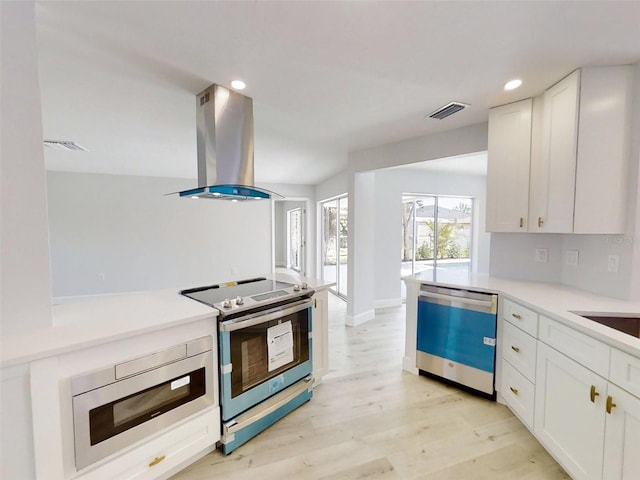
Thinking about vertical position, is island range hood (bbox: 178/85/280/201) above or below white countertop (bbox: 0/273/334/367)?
above

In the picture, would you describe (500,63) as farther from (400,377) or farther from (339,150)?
(400,377)

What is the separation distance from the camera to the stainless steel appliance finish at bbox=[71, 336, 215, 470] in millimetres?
1304

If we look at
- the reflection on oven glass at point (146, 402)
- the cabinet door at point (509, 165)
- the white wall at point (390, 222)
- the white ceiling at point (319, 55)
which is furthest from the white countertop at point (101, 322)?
the white wall at point (390, 222)

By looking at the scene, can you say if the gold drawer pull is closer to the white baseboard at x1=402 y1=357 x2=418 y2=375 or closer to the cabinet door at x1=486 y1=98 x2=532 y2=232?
the white baseboard at x1=402 y1=357 x2=418 y2=375

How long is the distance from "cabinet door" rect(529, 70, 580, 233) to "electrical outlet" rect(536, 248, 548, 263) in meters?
0.38

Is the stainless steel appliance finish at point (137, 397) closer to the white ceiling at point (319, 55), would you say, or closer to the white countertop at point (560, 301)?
the white ceiling at point (319, 55)

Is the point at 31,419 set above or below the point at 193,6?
below

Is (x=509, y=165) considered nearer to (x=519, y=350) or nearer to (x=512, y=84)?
(x=512, y=84)

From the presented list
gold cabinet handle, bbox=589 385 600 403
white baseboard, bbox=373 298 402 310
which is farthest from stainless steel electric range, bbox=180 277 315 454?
white baseboard, bbox=373 298 402 310

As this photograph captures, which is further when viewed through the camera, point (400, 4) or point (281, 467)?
point (281, 467)

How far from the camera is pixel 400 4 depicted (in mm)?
1320

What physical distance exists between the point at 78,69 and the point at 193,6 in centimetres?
125

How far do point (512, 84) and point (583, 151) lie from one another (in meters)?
0.66

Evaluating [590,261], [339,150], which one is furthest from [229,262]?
[590,261]
